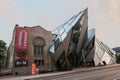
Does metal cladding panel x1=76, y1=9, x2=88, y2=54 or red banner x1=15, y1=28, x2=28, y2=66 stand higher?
metal cladding panel x1=76, y1=9, x2=88, y2=54

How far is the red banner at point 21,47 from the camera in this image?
60406 mm

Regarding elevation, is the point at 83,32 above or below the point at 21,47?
above

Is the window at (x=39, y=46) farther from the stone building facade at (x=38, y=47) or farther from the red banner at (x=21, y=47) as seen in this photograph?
the red banner at (x=21, y=47)

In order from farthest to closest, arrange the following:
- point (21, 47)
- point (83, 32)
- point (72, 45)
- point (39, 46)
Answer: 1. point (83, 32)
2. point (72, 45)
3. point (39, 46)
4. point (21, 47)

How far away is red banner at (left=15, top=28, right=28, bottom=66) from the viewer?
6041 centimetres

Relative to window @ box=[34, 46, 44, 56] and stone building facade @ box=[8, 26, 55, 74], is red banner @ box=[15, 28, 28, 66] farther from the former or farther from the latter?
window @ box=[34, 46, 44, 56]

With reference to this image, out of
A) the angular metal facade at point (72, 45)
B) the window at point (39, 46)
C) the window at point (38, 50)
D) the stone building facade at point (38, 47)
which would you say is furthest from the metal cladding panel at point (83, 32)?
the window at point (38, 50)

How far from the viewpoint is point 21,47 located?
203ft

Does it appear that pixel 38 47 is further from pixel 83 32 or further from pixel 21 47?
pixel 83 32

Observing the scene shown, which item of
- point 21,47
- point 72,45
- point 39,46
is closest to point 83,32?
point 72,45

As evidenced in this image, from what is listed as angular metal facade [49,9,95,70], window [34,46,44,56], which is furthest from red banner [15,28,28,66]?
angular metal facade [49,9,95,70]

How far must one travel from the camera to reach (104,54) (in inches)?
3671

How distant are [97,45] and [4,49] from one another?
1472 inches

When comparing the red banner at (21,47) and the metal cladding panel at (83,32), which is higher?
the metal cladding panel at (83,32)
